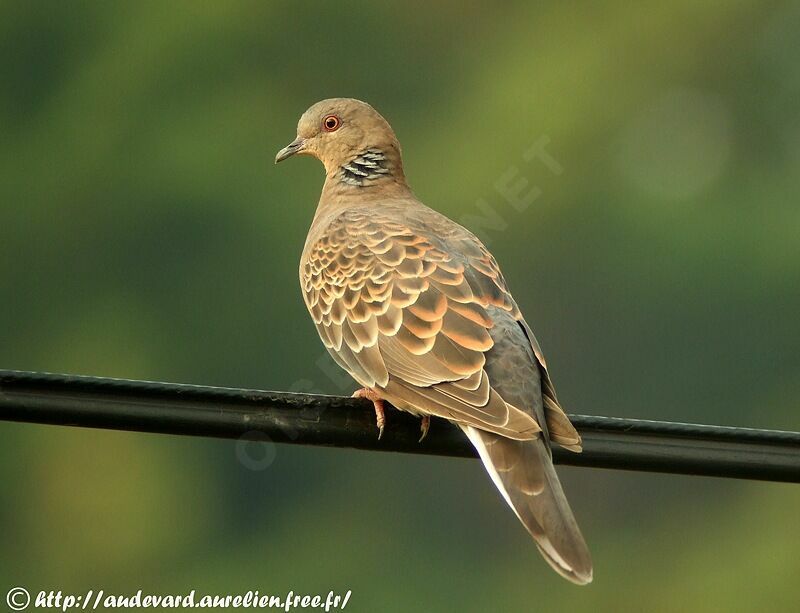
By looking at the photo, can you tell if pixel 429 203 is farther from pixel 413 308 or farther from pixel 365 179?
pixel 413 308

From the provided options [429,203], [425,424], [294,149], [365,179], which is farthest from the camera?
[429,203]

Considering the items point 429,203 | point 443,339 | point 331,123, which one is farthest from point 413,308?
point 429,203

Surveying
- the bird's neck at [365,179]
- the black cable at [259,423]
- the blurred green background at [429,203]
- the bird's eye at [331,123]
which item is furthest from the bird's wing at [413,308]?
the blurred green background at [429,203]

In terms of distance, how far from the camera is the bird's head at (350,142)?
6.57 m

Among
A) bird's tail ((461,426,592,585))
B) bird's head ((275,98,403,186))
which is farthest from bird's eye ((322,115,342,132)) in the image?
bird's tail ((461,426,592,585))

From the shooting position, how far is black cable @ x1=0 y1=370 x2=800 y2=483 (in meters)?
4.13

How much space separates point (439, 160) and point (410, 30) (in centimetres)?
503

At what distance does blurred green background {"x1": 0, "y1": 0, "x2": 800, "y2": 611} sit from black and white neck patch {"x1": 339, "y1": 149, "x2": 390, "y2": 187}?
9.68 m

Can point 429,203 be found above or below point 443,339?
below

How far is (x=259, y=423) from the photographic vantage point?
14.0ft

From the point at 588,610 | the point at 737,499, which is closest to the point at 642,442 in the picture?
the point at 588,610

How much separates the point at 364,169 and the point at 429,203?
1408cm

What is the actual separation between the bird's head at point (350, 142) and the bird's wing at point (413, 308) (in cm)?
52

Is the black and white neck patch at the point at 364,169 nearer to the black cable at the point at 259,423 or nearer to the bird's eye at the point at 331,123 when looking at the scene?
the bird's eye at the point at 331,123
